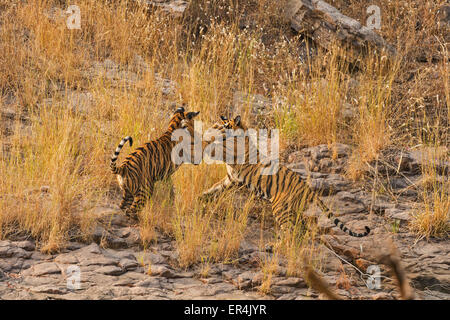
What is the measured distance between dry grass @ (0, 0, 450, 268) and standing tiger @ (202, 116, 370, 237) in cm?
24

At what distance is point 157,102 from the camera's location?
629 centimetres

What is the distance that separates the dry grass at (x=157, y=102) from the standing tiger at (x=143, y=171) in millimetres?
152

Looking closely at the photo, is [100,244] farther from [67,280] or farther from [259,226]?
[259,226]

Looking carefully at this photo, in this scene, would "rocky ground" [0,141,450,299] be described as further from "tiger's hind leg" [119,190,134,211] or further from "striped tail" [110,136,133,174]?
"striped tail" [110,136,133,174]

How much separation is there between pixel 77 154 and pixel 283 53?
11.8 ft

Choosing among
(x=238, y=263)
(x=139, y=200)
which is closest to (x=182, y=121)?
(x=139, y=200)

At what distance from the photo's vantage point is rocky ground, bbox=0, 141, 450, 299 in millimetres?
3723

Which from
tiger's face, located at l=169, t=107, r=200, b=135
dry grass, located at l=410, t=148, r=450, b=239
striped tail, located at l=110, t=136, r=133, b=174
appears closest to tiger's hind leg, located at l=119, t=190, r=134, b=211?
striped tail, located at l=110, t=136, r=133, b=174

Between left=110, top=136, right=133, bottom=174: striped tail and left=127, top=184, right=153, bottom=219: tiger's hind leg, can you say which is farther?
left=127, top=184, right=153, bottom=219: tiger's hind leg

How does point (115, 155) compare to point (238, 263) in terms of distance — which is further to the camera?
point (238, 263)

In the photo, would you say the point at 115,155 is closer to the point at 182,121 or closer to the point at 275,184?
the point at 182,121

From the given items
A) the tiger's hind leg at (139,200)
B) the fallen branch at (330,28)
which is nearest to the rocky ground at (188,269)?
the tiger's hind leg at (139,200)

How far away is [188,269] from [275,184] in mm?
1074

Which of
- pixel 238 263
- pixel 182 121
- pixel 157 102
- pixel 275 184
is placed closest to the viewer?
pixel 238 263
